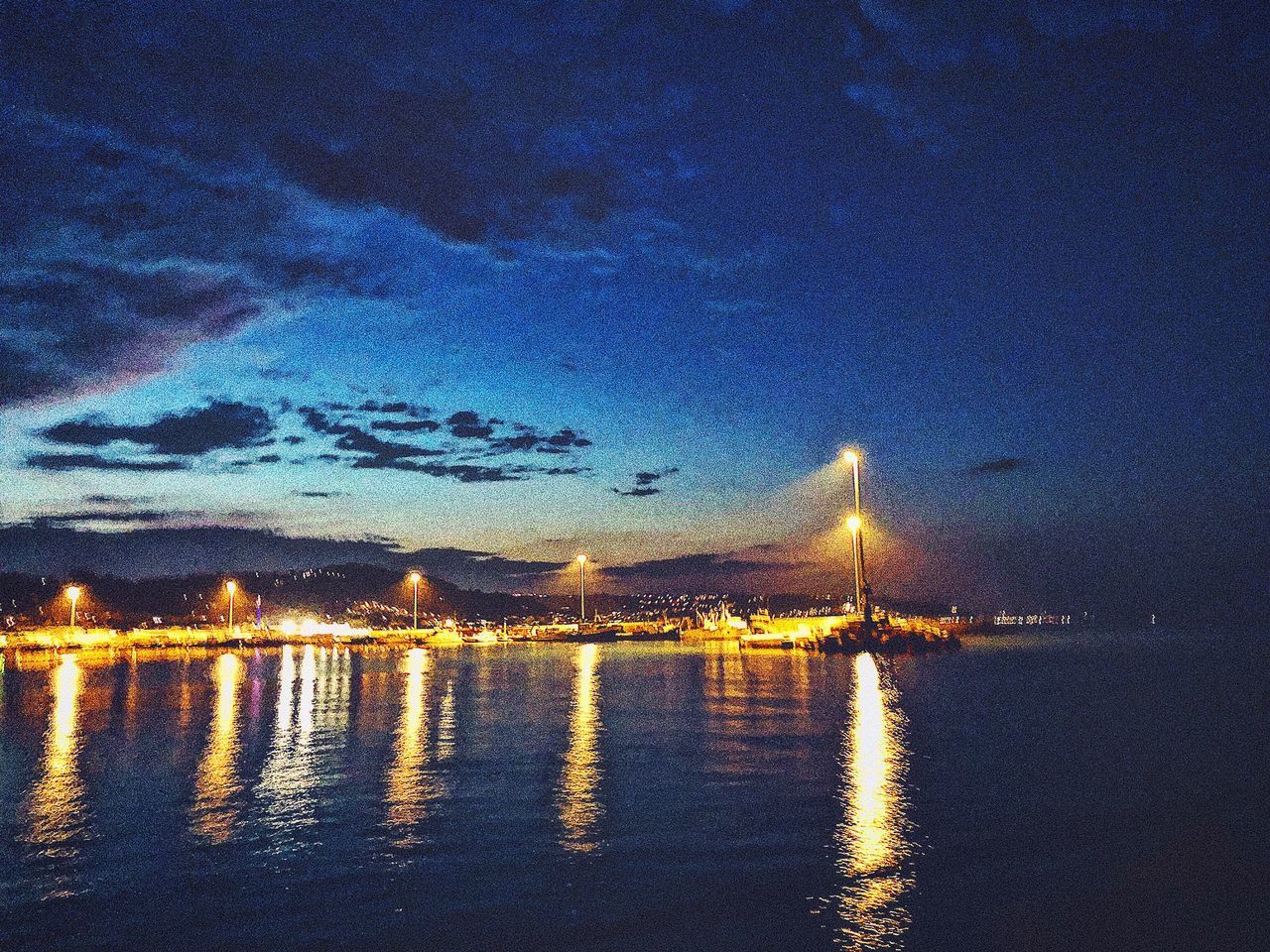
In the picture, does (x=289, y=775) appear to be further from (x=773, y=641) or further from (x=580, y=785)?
(x=773, y=641)

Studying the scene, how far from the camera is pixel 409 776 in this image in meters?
22.9

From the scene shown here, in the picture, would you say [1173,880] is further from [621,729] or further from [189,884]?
[621,729]

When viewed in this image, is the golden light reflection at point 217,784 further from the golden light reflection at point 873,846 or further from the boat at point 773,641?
the boat at point 773,641

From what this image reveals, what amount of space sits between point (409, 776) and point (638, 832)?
849 cm

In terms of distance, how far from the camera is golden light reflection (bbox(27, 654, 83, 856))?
17.4 m

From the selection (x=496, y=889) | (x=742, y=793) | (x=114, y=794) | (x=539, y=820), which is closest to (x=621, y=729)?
(x=742, y=793)

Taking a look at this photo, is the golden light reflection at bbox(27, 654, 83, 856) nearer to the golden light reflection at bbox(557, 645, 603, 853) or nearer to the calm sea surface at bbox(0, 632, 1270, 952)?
the calm sea surface at bbox(0, 632, 1270, 952)

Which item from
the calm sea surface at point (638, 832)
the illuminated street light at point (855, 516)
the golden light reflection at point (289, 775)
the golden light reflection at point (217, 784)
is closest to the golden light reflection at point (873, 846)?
the calm sea surface at point (638, 832)

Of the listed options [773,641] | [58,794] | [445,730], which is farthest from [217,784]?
[773,641]

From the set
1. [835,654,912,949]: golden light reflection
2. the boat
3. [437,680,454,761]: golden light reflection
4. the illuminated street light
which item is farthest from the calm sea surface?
the boat

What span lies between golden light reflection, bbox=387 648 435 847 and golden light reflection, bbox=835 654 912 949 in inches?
321

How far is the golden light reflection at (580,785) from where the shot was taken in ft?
54.9

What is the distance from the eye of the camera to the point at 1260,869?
1427cm

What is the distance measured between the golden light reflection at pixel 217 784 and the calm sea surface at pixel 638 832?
0.12 meters
